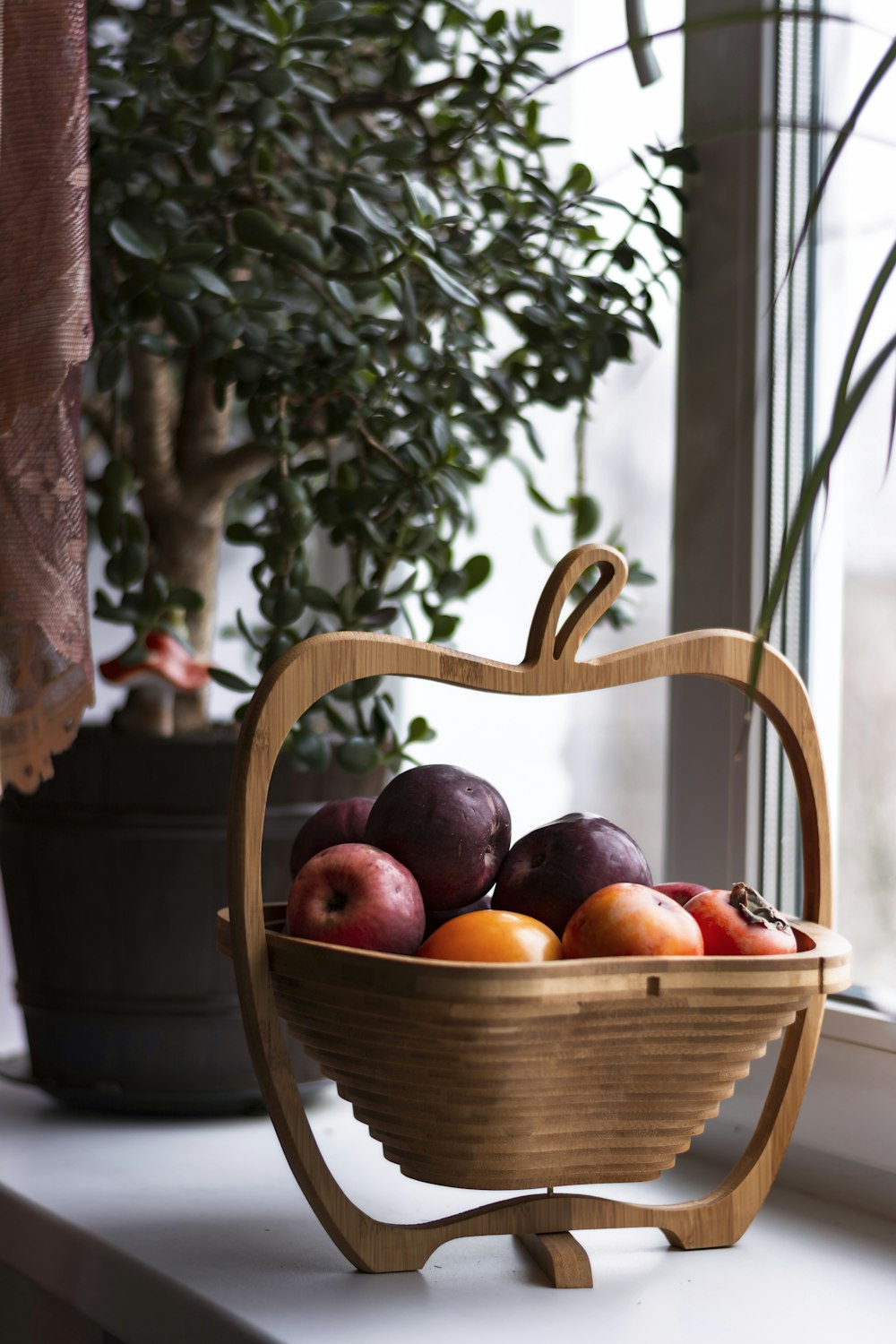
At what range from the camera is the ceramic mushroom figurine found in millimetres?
937

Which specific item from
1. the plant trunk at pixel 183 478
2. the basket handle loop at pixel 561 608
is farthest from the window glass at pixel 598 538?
the basket handle loop at pixel 561 608

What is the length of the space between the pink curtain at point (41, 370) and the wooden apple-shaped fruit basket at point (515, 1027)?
0.72ft

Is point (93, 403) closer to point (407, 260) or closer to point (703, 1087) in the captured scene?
point (407, 260)

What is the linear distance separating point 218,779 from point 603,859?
379 mm

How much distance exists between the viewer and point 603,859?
2.13 ft

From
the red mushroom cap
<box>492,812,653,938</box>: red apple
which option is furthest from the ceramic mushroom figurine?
Result: <box>492,812,653,938</box>: red apple

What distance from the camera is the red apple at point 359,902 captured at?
612 millimetres

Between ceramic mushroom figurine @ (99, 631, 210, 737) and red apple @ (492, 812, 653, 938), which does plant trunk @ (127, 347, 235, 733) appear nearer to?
ceramic mushroom figurine @ (99, 631, 210, 737)

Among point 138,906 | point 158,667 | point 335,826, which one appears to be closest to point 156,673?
point 158,667

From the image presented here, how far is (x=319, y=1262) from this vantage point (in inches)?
28.1

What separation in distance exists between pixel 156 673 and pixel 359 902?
0.39 meters

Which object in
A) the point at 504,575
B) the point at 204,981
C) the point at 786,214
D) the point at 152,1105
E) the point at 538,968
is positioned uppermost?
the point at 786,214

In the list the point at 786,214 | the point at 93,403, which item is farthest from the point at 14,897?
the point at 786,214

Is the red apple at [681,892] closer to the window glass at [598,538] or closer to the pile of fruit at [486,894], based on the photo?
the pile of fruit at [486,894]
